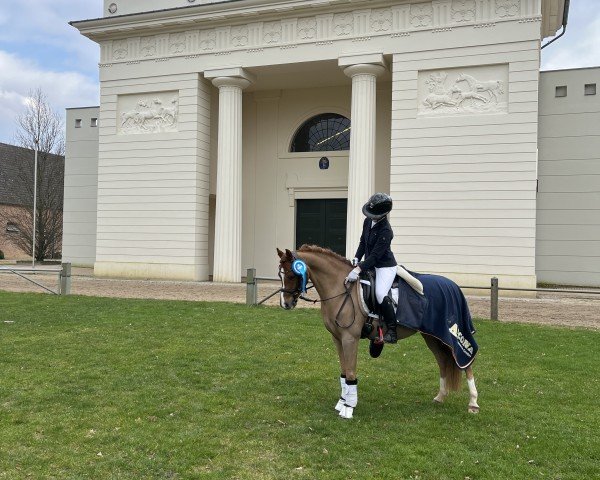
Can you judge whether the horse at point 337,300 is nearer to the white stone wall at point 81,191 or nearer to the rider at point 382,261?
the rider at point 382,261

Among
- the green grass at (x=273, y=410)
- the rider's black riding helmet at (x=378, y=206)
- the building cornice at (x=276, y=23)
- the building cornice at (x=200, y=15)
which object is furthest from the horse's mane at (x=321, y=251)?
the building cornice at (x=200, y=15)

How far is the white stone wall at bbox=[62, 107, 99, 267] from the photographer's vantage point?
3070cm

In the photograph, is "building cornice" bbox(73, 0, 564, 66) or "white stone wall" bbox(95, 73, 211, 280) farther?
"white stone wall" bbox(95, 73, 211, 280)

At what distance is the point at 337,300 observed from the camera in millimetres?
6117

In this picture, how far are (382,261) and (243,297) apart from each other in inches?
460

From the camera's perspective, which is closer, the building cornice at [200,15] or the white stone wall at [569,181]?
the building cornice at [200,15]

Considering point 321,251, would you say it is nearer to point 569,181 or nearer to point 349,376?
point 349,376

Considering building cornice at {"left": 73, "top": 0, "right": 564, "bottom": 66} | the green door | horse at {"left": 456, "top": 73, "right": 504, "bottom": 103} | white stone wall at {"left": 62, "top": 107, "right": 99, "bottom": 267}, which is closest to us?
horse at {"left": 456, "top": 73, "right": 504, "bottom": 103}

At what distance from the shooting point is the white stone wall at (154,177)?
23594 mm

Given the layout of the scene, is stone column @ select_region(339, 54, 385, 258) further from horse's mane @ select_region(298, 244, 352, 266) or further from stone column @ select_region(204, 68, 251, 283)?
horse's mane @ select_region(298, 244, 352, 266)

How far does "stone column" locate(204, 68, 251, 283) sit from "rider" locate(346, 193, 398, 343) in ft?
57.1

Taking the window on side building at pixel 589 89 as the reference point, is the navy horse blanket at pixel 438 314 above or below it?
below

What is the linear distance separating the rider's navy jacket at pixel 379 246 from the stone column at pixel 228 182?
56.8ft

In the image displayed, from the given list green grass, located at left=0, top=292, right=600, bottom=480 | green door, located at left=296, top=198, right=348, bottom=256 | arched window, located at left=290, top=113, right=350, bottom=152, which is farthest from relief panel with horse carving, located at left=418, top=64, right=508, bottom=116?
green grass, located at left=0, top=292, right=600, bottom=480
